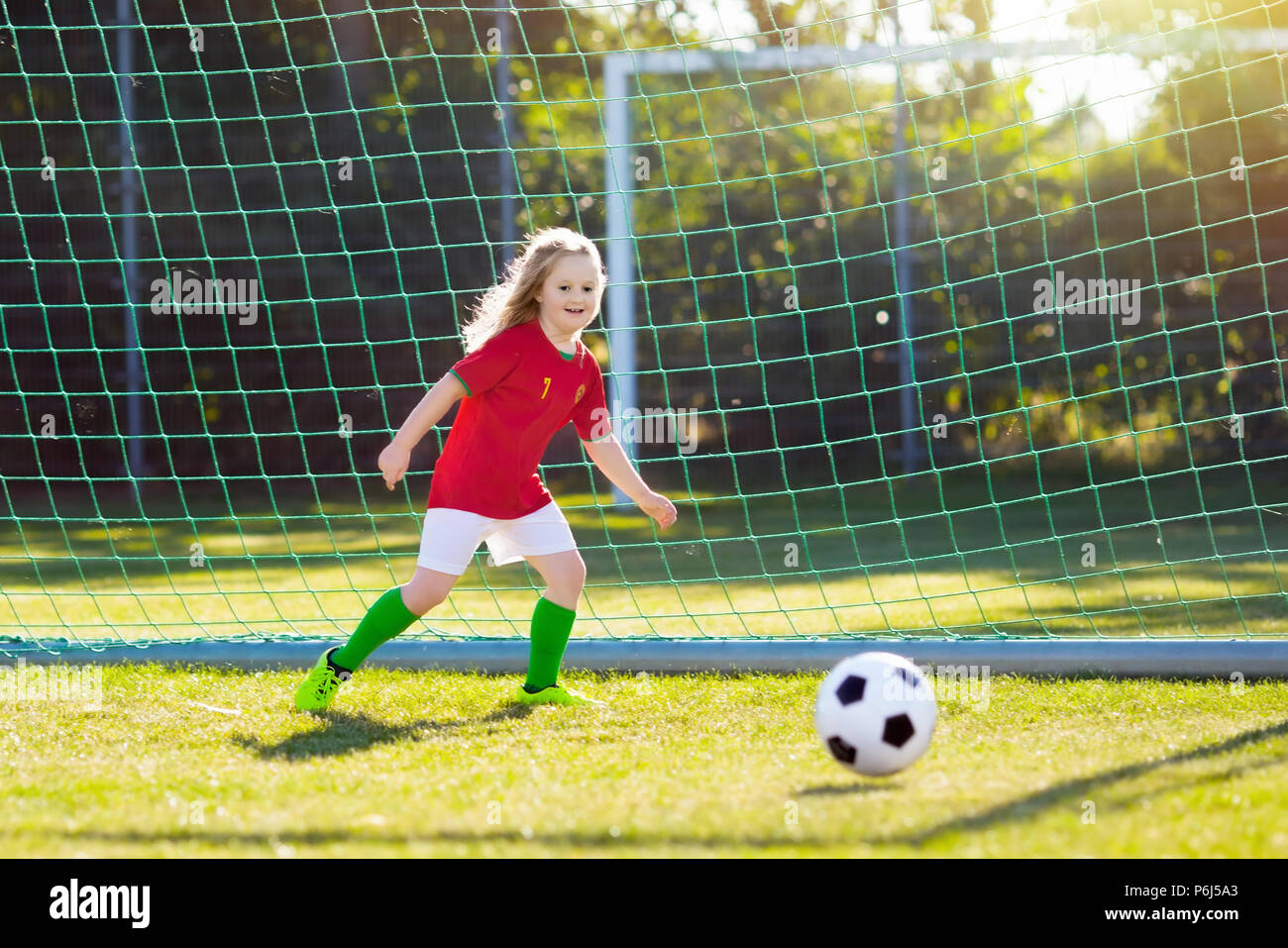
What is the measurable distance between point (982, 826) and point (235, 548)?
5820 mm

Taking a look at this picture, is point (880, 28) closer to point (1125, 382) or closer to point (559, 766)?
point (1125, 382)

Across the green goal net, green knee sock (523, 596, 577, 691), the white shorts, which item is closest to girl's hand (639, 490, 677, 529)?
the white shorts

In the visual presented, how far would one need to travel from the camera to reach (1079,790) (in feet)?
8.13

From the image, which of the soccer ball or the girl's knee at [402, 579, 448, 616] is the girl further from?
the soccer ball

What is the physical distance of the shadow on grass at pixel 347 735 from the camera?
2.92m

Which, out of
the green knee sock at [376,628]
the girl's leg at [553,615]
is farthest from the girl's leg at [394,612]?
the girl's leg at [553,615]

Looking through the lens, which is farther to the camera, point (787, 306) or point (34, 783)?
point (787, 306)

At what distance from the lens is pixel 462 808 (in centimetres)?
240

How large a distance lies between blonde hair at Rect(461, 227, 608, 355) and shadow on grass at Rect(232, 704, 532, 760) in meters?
0.95

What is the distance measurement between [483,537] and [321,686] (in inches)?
21.4

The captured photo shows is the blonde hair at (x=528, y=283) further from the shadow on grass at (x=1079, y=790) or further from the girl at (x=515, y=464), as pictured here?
the shadow on grass at (x=1079, y=790)

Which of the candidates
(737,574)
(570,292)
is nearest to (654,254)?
(737,574)

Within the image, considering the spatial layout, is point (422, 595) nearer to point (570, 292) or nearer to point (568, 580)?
point (568, 580)

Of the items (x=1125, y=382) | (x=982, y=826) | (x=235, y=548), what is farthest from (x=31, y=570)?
(x=1125, y=382)
